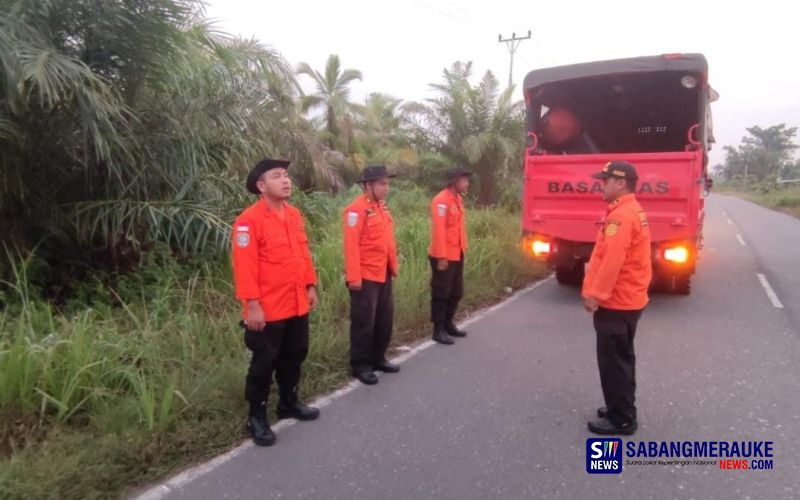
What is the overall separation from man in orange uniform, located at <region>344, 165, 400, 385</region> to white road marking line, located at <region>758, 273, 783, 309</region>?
4.94m

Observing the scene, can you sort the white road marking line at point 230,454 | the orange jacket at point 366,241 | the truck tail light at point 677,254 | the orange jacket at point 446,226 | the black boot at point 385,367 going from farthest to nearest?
the truck tail light at point 677,254, the orange jacket at point 446,226, the black boot at point 385,367, the orange jacket at point 366,241, the white road marking line at point 230,454

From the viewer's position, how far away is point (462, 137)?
522 inches

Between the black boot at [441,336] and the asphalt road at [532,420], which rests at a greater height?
the black boot at [441,336]

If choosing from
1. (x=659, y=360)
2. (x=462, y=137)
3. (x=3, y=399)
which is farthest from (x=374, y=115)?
(x=3, y=399)

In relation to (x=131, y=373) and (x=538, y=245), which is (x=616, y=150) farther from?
(x=131, y=373)

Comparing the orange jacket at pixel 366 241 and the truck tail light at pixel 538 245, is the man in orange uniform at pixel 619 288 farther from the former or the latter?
the truck tail light at pixel 538 245

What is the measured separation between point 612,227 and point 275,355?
2.07 meters

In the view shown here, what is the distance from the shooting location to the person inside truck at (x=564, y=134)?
7164 mm

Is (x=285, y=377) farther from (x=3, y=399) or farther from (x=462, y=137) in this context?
(x=462, y=137)

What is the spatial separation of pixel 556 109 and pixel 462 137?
20.4 ft

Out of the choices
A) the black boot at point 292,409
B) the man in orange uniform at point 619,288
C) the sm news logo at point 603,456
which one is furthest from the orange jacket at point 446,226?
the sm news logo at point 603,456

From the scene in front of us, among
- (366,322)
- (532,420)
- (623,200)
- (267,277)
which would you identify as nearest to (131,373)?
(267,277)

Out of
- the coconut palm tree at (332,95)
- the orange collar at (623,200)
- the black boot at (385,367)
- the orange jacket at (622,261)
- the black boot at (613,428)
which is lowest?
the black boot at (613,428)

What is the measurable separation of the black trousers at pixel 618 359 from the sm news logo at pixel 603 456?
19cm
